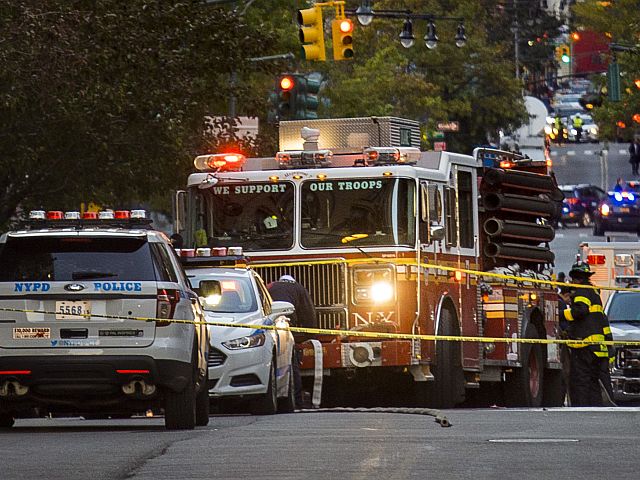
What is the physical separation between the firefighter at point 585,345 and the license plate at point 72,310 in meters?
9.15

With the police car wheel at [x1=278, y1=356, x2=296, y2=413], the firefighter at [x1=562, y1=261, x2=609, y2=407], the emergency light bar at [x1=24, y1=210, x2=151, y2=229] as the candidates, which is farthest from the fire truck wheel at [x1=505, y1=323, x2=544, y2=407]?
the emergency light bar at [x1=24, y1=210, x2=151, y2=229]

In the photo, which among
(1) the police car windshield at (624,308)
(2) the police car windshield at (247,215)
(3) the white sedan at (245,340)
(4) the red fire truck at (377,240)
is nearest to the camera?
(3) the white sedan at (245,340)

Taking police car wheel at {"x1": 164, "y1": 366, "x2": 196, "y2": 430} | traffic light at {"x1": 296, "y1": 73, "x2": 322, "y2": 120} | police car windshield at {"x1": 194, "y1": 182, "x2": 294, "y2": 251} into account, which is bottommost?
police car wheel at {"x1": 164, "y1": 366, "x2": 196, "y2": 430}

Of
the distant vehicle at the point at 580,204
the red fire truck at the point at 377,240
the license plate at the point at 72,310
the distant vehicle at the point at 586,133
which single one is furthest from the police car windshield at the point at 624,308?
the distant vehicle at the point at 586,133

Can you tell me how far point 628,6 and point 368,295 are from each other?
52633 mm

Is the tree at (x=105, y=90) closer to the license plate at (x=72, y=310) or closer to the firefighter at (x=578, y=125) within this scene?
the license plate at (x=72, y=310)

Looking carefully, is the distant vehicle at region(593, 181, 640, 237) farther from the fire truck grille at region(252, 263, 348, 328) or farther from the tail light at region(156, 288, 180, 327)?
the tail light at region(156, 288, 180, 327)

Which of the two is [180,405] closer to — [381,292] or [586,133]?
[381,292]

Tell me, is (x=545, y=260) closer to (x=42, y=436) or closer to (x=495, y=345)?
(x=495, y=345)

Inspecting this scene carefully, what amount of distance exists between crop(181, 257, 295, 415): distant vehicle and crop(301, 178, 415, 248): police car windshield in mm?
1311

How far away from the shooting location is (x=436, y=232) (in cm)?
2167

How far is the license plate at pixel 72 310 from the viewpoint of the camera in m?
16.3

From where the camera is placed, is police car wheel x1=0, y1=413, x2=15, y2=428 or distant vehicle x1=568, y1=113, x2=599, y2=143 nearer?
police car wheel x1=0, y1=413, x2=15, y2=428

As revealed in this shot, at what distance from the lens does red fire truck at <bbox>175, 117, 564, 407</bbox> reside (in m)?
21.8
